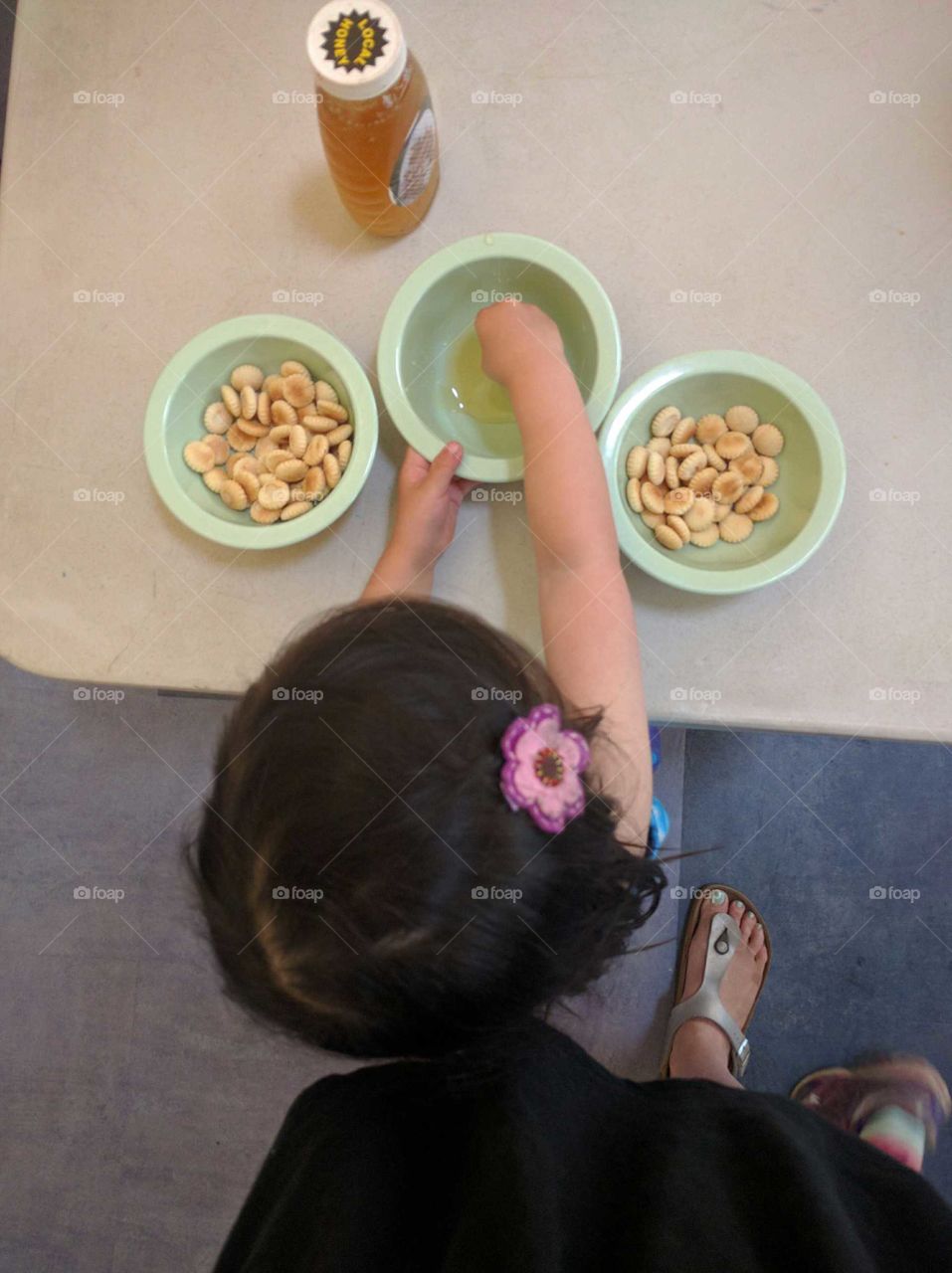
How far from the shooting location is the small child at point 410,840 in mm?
451

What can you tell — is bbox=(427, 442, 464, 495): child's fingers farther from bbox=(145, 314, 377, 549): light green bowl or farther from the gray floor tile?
the gray floor tile

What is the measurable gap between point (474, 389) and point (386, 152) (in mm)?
190

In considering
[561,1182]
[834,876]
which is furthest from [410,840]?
[834,876]

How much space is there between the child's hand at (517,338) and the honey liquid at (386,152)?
0.10 m

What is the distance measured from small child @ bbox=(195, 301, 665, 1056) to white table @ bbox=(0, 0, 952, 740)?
0.12m

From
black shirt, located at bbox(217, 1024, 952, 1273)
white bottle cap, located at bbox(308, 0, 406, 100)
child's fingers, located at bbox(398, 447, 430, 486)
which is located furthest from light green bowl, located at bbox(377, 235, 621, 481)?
black shirt, located at bbox(217, 1024, 952, 1273)

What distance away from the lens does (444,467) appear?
599 mm

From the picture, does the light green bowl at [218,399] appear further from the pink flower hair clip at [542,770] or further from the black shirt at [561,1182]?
the black shirt at [561,1182]

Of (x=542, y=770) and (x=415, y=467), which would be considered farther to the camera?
(x=415, y=467)

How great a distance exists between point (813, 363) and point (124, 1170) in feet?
3.91

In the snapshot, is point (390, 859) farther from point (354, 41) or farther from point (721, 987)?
point (721, 987)

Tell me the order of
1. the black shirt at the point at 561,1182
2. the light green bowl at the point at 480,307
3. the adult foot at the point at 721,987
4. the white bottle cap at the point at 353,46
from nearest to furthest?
the black shirt at the point at 561,1182, the white bottle cap at the point at 353,46, the light green bowl at the point at 480,307, the adult foot at the point at 721,987

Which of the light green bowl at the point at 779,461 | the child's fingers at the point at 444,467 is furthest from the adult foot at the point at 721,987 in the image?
the child's fingers at the point at 444,467

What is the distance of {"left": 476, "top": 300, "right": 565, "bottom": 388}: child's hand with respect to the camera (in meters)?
0.62
